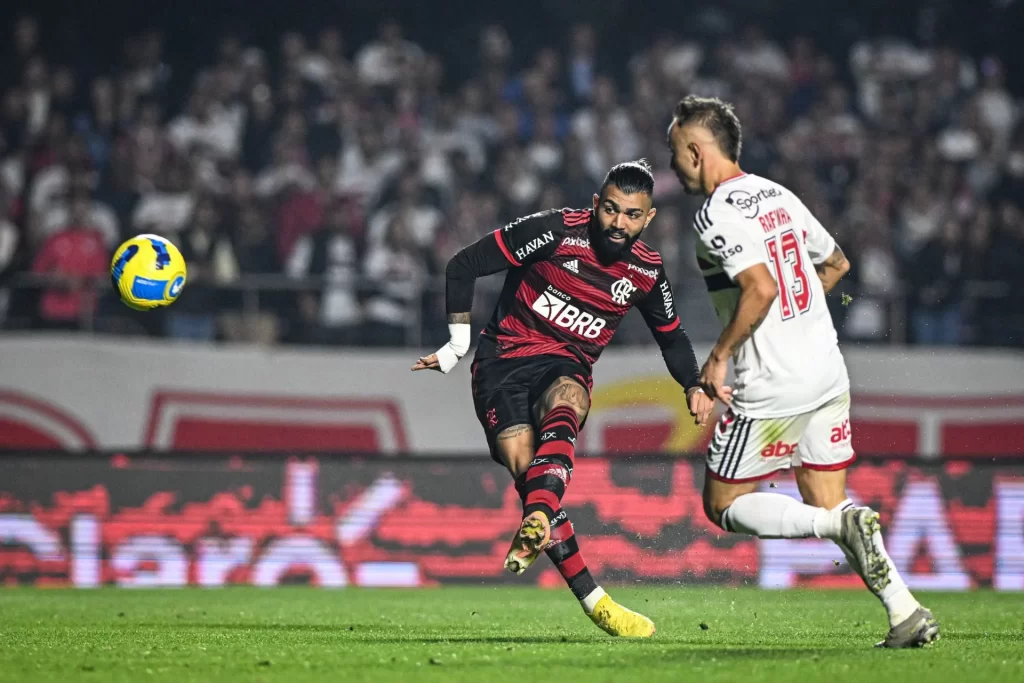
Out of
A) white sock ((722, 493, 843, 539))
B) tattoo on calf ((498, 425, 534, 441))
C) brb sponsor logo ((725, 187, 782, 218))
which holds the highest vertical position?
brb sponsor logo ((725, 187, 782, 218))

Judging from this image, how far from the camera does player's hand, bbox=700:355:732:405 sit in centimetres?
593

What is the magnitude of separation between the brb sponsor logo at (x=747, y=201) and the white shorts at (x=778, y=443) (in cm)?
84

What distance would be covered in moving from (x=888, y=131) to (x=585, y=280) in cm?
979

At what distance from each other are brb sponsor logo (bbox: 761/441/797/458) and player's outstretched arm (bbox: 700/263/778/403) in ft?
1.33

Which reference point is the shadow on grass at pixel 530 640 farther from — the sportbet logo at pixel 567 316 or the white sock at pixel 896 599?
the sportbet logo at pixel 567 316

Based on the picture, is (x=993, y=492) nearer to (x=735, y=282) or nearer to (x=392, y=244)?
(x=392, y=244)

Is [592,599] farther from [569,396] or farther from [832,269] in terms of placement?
[832,269]

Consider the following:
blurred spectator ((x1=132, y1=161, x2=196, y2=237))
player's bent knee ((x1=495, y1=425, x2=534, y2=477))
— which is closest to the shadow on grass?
player's bent knee ((x1=495, y1=425, x2=534, y2=477))

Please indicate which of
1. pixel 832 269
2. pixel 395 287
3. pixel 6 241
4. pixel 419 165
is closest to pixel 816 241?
pixel 832 269

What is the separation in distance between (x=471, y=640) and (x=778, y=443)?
1.75 metres

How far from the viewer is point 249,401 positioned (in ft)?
44.4

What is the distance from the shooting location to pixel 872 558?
5883 millimetres

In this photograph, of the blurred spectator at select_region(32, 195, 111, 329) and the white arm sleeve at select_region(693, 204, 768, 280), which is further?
the blurred spectator at select_region(32, 195, 111, 329)

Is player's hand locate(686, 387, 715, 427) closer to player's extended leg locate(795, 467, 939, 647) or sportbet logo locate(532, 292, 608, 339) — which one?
player's extended leg locate(795, 467, 939, 647)
